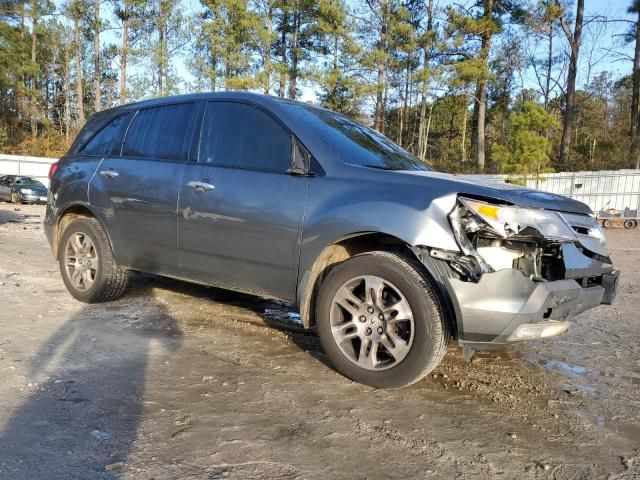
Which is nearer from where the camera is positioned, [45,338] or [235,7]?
[45,338]

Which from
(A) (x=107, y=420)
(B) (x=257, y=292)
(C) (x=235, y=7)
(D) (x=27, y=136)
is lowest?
(A) (x=107, y=420)

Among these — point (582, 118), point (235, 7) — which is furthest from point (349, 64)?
point (582, 118)

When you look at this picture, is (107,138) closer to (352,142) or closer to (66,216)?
(66,216)

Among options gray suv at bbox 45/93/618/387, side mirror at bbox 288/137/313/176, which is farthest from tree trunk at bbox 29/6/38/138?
side mirror at bbox 288/137/313/176

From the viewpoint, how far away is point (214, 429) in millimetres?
2648

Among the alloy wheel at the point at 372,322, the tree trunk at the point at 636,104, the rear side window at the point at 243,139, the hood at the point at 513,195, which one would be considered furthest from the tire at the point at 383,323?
the tree trunk at the point at 636,104

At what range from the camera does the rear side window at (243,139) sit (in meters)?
3.78

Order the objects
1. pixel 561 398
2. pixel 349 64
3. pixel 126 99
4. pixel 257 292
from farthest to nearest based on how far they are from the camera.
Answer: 1. pixel 126 99
2. pixel 349 64
3. pixel 257 292
4. pixel 561 398

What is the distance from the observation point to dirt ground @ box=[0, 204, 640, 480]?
2.37 meters

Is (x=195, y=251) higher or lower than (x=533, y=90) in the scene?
lower

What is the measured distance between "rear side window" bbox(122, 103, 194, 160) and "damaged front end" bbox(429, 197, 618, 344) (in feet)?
7.74

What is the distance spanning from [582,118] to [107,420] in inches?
1903

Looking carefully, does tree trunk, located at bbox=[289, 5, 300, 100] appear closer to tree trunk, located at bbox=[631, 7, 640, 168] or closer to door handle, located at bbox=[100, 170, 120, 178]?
tree trunk, located at bbox=[631, 7, 640, 168]

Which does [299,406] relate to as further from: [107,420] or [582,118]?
[582,118]
